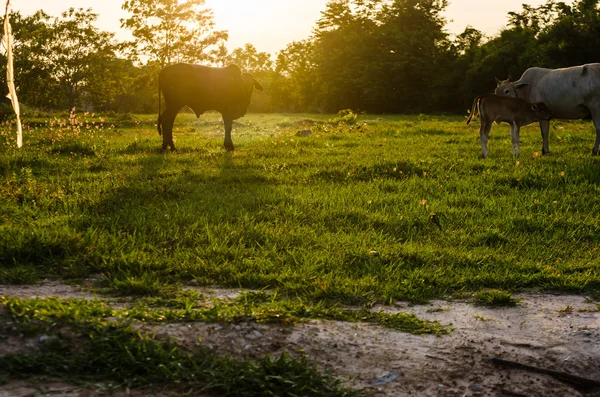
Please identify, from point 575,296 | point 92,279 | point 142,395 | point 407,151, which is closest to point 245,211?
point 92,279

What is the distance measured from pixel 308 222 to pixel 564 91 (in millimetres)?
8086

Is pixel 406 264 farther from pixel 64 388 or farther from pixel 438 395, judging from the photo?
pixel 64 388

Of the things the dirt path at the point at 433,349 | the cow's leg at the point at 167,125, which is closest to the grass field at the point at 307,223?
the dirt path at the point at 433,349

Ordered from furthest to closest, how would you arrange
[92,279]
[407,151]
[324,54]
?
[324,54] < [407,151] < [92,279]

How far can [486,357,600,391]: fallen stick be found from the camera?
12.7 feet

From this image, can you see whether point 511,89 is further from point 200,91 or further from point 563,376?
point 563,376

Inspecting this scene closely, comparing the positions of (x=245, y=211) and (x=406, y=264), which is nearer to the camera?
(x=406, y=264)

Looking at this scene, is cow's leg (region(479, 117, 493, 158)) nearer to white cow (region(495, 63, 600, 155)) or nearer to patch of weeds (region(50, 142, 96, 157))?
white cow (region(495, 63, 600, 155))

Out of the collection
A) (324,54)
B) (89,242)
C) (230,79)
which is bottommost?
(89,242)

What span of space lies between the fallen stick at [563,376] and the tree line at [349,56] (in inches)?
→ 1230

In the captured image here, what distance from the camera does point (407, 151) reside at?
46.1ft

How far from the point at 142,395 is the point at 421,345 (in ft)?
6.04

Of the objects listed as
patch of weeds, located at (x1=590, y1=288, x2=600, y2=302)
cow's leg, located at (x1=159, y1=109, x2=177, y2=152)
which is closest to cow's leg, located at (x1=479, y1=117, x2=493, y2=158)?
cow's leg, located at (x1=159, y1=109, x2=177, y2=152)

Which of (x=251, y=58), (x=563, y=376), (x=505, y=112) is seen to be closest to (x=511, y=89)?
(x=505, y=112)
